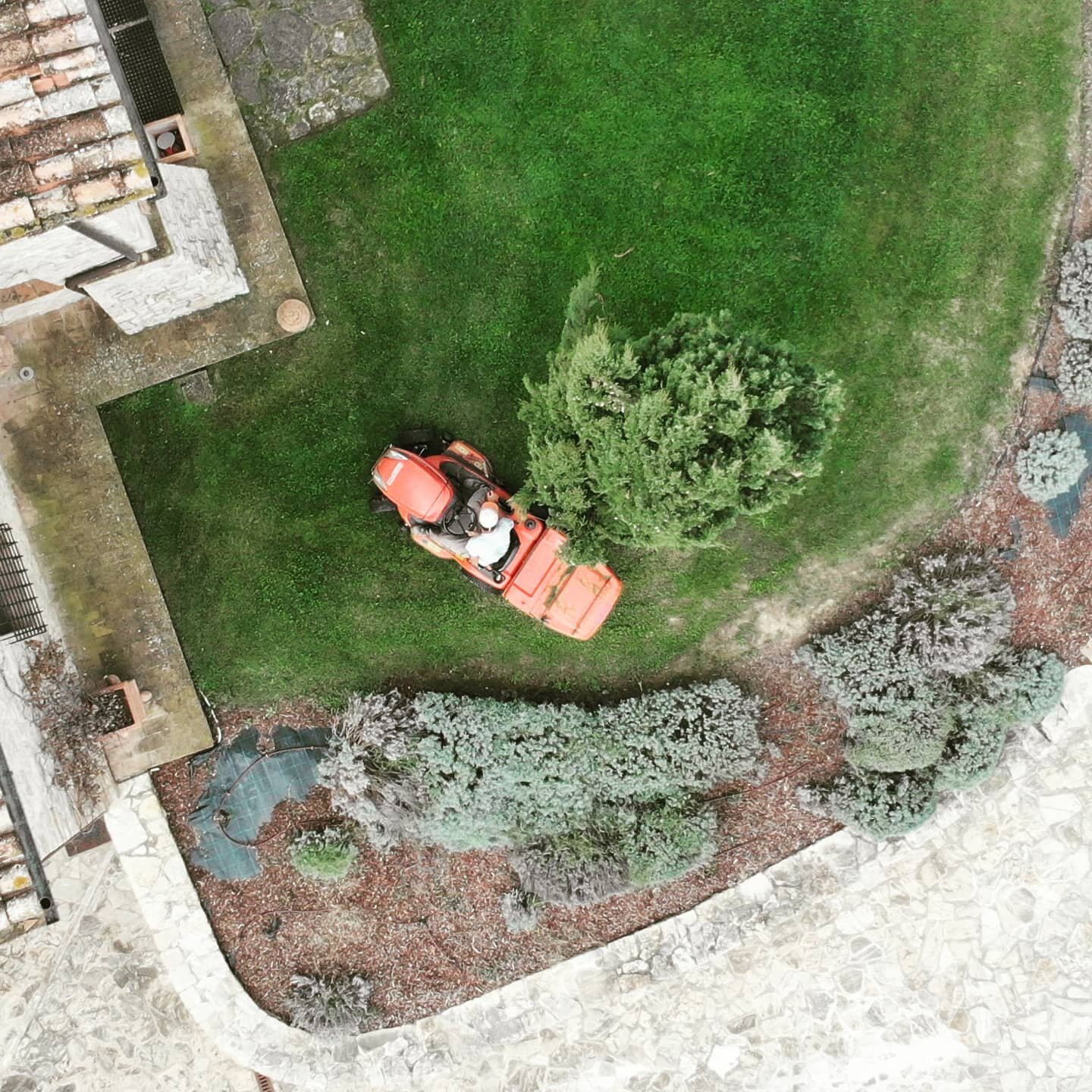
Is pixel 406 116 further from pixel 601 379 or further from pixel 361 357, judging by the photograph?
pixel 601 379

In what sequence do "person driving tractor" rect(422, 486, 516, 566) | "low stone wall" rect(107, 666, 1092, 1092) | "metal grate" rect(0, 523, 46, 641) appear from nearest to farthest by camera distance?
"person driving tractor" rect(422, 486, 516, 566) < "metal grate" rect(0, 523, 46, 641) < "low stone wall" rect(107, 666, 1092, 1092)

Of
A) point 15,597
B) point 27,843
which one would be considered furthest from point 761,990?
point 15,597

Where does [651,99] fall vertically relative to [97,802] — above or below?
above

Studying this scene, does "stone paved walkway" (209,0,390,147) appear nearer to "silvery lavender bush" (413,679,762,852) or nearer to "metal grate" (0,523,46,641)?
"metal grate" (0,523,46,641)

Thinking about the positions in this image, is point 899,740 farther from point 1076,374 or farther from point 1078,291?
point 1078,291

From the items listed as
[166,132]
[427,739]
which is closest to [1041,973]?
[427,739]

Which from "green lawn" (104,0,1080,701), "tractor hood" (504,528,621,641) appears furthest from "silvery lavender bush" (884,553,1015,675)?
"tractor hood" (504,528,621,641)

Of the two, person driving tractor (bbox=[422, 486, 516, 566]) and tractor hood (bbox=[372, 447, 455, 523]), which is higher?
tractor hood (bbox=[372, 447, 455, 523])
